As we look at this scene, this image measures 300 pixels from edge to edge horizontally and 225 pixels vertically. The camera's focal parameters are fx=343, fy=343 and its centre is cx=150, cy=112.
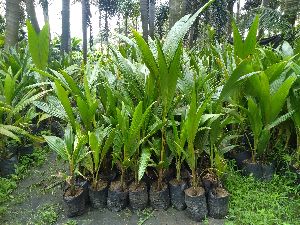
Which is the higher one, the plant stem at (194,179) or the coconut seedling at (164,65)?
the coconut seedling at (164,65)

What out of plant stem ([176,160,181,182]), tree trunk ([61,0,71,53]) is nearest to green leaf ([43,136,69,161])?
plant stem ([176,160,181,182])

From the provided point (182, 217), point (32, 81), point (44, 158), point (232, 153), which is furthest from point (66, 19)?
point (182, 217)

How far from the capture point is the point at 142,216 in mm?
2375

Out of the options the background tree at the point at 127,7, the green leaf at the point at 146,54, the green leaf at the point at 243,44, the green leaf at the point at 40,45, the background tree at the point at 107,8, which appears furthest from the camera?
the background tree at the point at 107,8

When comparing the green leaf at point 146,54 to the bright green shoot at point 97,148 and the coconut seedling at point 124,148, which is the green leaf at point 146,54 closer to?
the coconut seedling at point 124,148

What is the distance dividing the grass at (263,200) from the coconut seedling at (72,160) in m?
1.02

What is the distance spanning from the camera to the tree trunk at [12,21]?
523 cm

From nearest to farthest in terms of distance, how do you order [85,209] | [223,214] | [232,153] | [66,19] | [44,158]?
1. [223,214]
2. [85,209]
3. [232,153]
4. [44,158]
5. [66,19]

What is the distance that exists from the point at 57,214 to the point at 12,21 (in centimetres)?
393

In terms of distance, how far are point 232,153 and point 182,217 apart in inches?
35.9

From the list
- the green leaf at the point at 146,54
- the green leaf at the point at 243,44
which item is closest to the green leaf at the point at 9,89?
the green leaf at the point at 146,54

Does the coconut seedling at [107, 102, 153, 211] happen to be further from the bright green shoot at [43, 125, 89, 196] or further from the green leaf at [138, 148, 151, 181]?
the bright green shoot at [43, 125, 89, 196]

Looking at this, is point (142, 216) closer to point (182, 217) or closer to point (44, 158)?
point (182, 217)

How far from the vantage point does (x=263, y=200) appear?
2.43 metres
